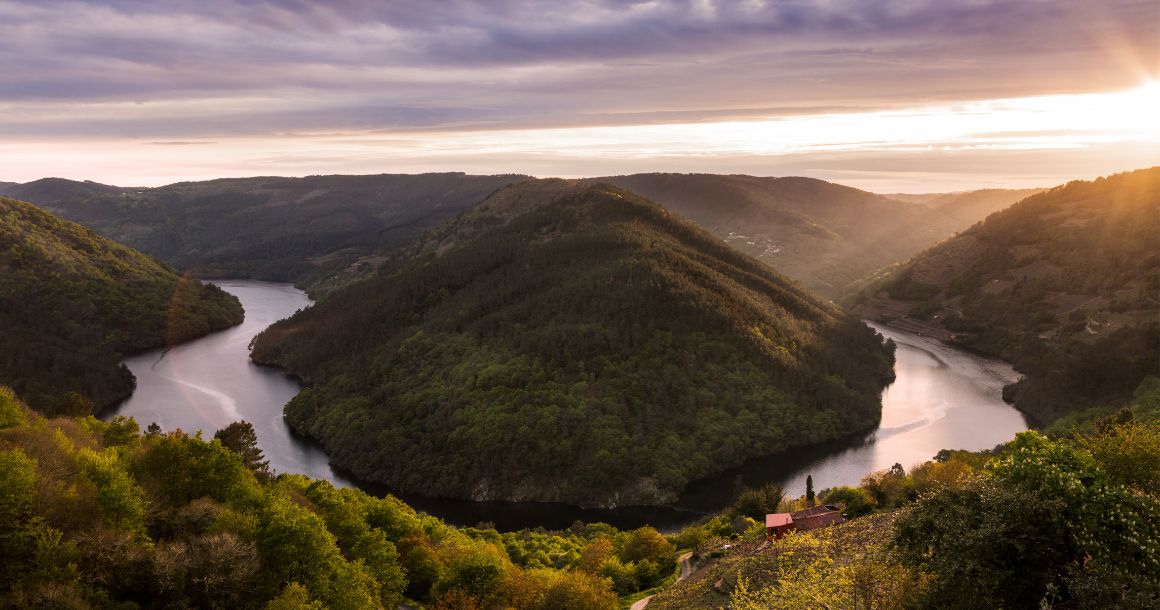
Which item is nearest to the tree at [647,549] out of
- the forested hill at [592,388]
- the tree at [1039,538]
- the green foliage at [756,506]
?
the green foliage at [756,506]

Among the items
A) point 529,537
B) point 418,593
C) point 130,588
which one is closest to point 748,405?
point 529,537

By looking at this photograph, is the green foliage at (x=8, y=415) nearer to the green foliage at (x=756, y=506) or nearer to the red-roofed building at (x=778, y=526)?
the red-roofed building at (x=778, y=526)

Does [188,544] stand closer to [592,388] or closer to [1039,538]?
[1039,538]

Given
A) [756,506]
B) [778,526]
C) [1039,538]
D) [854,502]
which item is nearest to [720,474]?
[756,506]

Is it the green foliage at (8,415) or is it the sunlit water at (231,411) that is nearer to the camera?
the green foliage at (8,415)

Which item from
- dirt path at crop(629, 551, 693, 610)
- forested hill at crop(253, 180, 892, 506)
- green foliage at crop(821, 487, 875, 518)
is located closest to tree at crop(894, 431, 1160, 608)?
dirt path at crop(629, 551, 693, 610)

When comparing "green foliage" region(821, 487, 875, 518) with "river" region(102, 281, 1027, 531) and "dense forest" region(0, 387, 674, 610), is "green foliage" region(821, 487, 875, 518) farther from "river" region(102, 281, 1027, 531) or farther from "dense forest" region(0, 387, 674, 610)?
"dense forest" region(0, 387, 674, 610)
